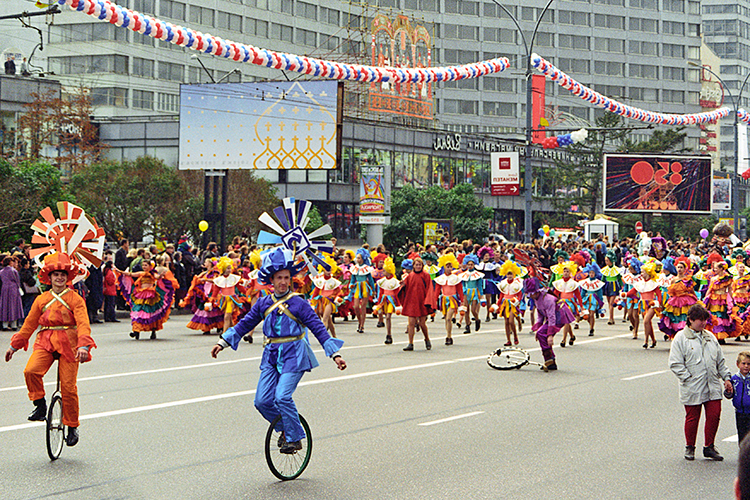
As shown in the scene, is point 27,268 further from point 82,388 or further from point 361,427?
point 361,427

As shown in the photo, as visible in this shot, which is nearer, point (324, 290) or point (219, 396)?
point (219, 396)

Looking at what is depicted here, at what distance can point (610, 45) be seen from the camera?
96438 millimetres

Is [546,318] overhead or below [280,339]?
below

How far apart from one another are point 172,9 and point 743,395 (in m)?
66.3

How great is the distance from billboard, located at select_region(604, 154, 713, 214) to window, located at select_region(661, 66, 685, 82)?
189ft

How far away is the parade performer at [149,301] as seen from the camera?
18.8 meters

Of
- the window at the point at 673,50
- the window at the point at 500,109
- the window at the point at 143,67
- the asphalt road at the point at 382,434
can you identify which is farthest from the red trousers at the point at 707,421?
the window at the point at 673,50

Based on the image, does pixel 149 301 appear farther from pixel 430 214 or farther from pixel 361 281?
pixel 430 214

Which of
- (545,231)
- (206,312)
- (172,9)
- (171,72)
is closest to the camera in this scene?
(206,312)

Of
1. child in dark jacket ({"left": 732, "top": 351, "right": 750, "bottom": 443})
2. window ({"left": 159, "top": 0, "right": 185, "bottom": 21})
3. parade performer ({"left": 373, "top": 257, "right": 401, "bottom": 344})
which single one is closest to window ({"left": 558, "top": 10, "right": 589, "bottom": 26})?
window ({"left": 159, "top": 0, "right": 185, "bottom": 21})

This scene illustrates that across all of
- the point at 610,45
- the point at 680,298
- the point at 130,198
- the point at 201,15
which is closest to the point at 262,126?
the point at 130,198

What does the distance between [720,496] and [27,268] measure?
17.0 m

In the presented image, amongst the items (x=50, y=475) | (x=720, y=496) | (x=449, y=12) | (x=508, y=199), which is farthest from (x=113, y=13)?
(x=449, y=12)

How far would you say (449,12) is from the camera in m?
89.7
